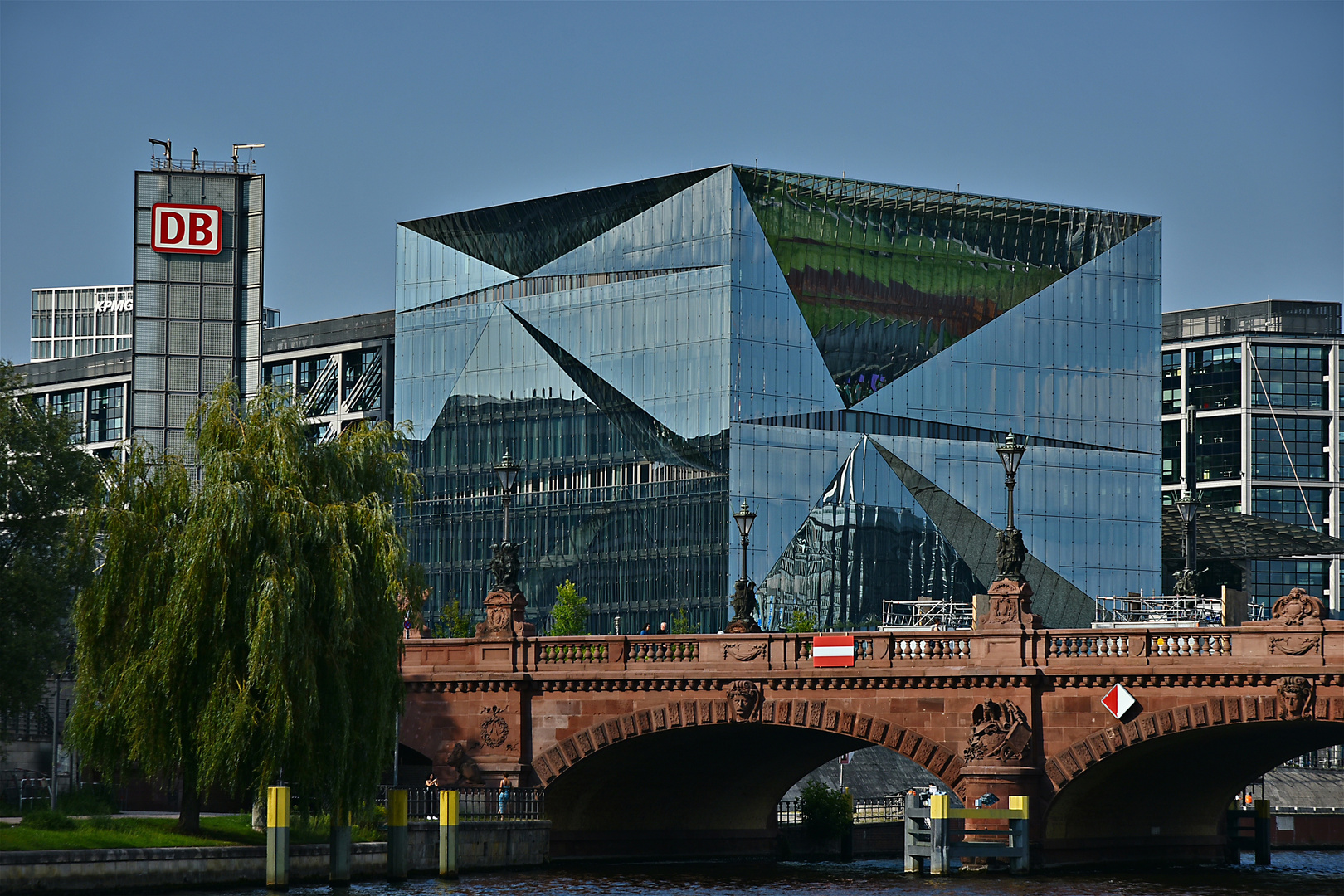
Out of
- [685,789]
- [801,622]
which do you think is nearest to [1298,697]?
[685,789]

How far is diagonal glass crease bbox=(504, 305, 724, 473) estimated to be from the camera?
129 metres

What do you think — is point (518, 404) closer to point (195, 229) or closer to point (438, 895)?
point (195, 229)

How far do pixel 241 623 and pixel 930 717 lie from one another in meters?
19.9

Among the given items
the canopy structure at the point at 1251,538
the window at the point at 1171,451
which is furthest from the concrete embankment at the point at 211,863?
the window at the point at 1171,451

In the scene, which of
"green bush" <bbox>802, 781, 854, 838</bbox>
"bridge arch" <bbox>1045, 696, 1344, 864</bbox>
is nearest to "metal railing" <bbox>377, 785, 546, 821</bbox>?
"bridge arch" <bbox>1045, 696, 1344, 864</bbox>

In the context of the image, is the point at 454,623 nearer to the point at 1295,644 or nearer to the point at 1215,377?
the point at 1295,644

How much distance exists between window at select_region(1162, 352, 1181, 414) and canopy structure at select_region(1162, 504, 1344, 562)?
142 feet

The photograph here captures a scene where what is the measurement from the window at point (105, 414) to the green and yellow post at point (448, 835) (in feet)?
398

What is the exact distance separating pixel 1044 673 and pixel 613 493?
7406cm

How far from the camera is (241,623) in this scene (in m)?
50.3

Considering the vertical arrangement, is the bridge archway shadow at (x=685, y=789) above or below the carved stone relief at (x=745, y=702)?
below

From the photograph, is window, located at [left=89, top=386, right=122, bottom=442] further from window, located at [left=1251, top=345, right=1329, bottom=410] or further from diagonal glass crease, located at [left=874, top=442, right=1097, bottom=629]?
window, located at [left=1251, top=345, right=1329, bottom=410]

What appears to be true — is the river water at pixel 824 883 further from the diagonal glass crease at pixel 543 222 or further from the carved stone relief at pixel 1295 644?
the diagonal glass crease at pixel 543 222

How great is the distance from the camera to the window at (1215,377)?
16338cm
